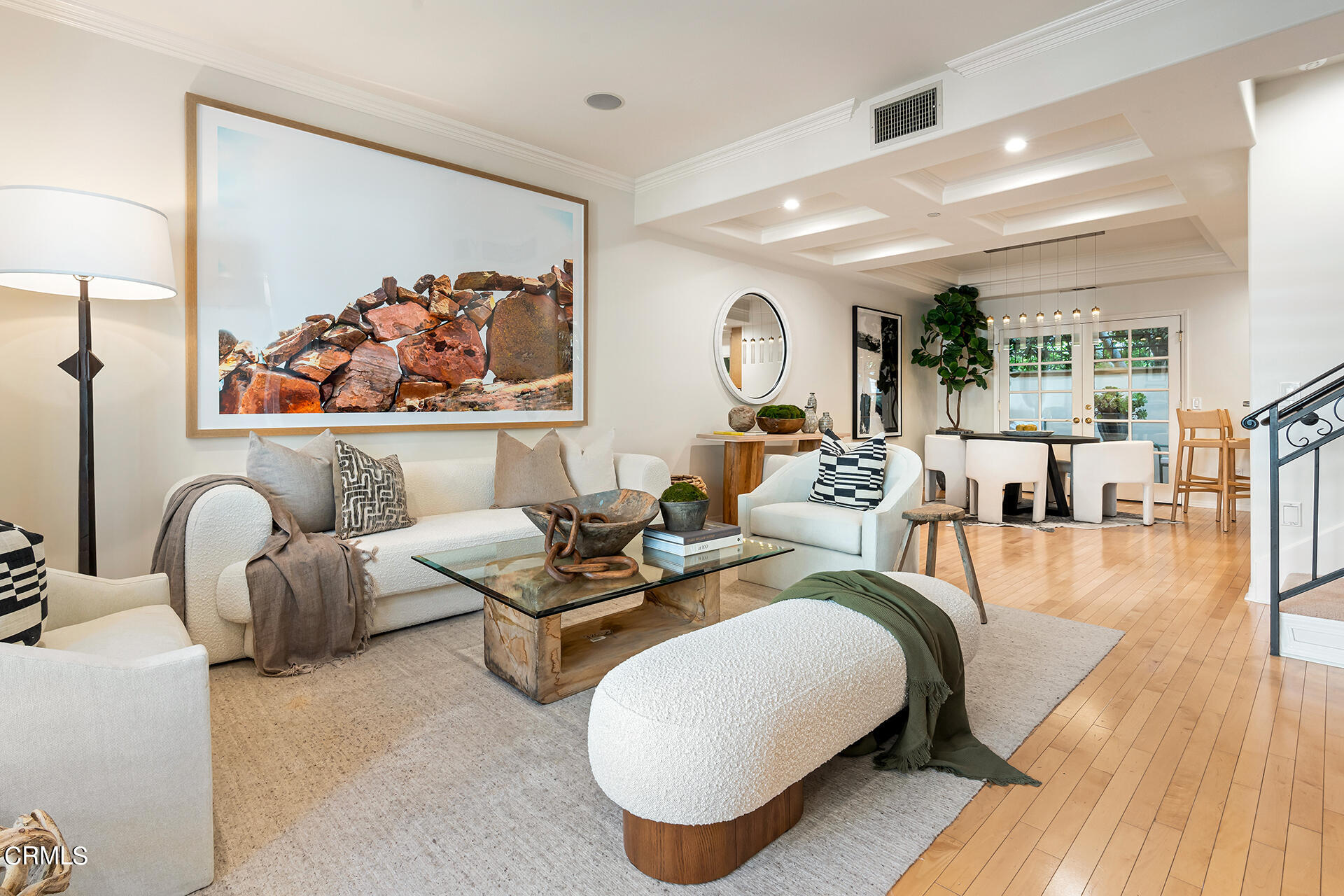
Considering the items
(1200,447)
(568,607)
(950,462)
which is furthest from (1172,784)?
(1200,447)

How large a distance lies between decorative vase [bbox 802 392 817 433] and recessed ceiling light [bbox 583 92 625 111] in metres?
3.03

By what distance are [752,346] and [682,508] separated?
11.4ft

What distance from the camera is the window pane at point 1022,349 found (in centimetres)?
800

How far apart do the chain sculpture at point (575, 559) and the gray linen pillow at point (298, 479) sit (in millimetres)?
1315

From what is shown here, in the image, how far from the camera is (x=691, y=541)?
2564 millimetres

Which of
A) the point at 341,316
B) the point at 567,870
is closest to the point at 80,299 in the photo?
the point at 341,316

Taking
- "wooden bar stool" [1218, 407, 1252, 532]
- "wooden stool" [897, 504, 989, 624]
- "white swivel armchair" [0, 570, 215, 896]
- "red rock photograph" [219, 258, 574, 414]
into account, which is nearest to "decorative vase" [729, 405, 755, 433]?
"red rock photograph" [219, 258, 574, 414]

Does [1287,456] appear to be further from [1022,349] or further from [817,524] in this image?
[1022,349]

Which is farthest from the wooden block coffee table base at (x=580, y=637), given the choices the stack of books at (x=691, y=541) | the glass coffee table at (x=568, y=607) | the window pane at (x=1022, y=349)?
the window pane at (x=1022, y=349)

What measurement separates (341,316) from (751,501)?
2.47 metres

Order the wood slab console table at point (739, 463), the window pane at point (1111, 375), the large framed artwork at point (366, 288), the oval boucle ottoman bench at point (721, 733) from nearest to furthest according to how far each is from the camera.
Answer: the oval boucle ottoman bench at point (721, 733) → the large framed artwork at point (366, 288) → the wood slab console table at point (739, 463) → the window pane at point (1111, 375)

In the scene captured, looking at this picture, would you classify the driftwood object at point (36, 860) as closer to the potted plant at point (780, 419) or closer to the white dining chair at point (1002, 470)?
the potted plant at point (780, 419)

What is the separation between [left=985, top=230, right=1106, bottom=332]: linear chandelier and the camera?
677cm

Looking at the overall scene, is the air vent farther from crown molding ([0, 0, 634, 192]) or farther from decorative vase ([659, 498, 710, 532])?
decorative vase ([659, 498, 710, 532])
